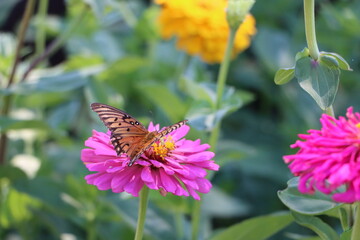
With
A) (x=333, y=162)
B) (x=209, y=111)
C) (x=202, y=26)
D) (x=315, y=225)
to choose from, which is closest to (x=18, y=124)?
(x=209, y=111)

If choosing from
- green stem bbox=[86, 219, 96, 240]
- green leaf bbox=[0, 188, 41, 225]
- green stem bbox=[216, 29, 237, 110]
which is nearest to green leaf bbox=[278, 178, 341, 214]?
green stem bbox=[216, 29, 237, 110]

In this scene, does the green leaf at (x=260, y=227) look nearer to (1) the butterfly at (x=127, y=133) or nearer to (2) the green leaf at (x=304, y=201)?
(2) the green leaf at (x=304, y=201)

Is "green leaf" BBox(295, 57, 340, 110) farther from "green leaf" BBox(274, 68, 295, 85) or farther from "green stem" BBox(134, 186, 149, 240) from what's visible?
"green stem" BBox(134, 186, 149, 240)

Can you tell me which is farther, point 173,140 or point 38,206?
point 38,206

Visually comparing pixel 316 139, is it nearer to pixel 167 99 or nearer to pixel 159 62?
pixel 167 99

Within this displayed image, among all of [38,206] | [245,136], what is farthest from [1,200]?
[245,136]

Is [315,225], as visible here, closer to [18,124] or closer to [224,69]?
[224,69]

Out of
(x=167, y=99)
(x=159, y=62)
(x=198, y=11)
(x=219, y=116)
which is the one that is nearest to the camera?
(x=219, y=116)

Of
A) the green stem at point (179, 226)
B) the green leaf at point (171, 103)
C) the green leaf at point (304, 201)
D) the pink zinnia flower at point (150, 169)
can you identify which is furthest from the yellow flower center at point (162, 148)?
the green leaf at point (171, 103)
